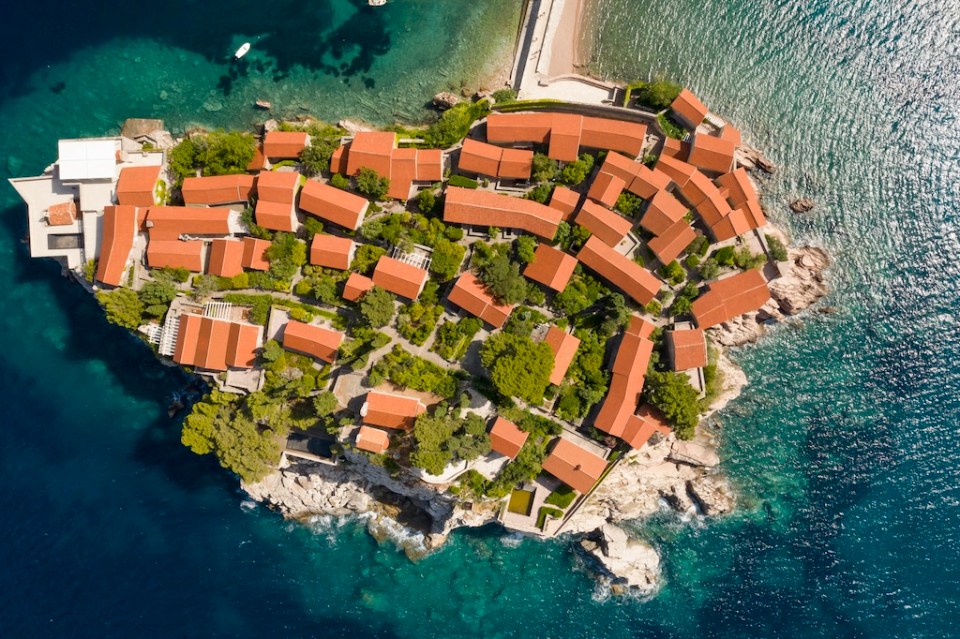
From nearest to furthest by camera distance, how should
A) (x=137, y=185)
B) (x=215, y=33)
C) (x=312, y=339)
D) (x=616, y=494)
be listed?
1. (x=312, y=339)
2. (x=137, y=185)
3. (x=616, y=494)
4. (x=215, y=33)

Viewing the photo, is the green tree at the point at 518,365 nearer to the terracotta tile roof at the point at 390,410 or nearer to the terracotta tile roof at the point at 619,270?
the terracotta tile roof at the point at 390,410

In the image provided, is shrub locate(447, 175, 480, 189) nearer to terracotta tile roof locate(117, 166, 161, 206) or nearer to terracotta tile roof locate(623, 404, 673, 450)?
terracotta tile roof locate(623, 404, 673, 450)

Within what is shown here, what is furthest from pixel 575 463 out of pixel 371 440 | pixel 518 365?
pixel 371 440

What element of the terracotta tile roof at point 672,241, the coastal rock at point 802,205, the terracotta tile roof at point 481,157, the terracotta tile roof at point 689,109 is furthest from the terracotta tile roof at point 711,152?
the terracotta tile roof at point 481,157

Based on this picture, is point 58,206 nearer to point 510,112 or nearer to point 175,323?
point 175,323

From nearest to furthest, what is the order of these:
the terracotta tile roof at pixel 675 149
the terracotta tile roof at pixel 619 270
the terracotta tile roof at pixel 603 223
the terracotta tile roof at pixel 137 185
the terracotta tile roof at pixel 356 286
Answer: the terracotta tile roof at pixel 356 286
the terracotta tile roof at pixel 619 270
the terracotta tile roof at pixel 603 223
the terracotta tile roof at pixel 137 185
the terracotta tile roof at pixel 675 149

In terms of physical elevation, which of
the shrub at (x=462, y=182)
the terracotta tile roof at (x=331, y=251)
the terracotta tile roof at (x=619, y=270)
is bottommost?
the terracotta tile roof at (x=331, y=251)

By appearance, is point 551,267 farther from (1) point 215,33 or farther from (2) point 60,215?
(2) point 60,215
